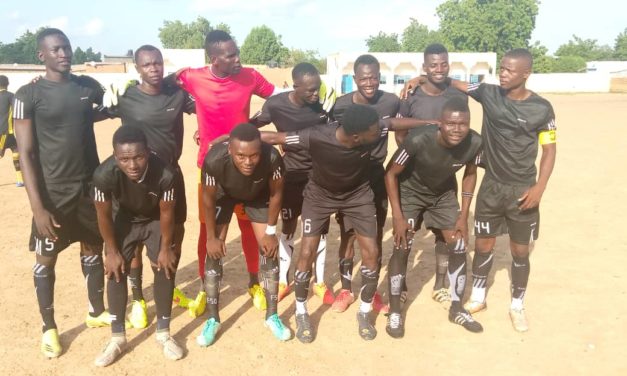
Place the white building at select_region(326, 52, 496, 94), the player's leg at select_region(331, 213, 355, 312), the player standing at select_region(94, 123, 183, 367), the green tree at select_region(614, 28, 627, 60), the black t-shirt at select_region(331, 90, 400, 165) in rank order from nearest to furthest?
the player standing at select_region(94, 123, 183, 367) < the black t-shirt at select_region(331, 90, 400, 165) < the player's leg at select_region(331, 213, 355, 312) < the white building at select_region(326, 52, 496, 94) < the green tree at select_region(614, 28, 627, 60)

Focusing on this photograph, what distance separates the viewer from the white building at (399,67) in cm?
5031

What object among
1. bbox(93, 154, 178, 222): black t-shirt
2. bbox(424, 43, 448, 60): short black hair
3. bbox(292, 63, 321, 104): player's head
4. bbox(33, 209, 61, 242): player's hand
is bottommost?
bbox(33, 209, 61, 242): player's hand

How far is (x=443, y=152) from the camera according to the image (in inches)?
186

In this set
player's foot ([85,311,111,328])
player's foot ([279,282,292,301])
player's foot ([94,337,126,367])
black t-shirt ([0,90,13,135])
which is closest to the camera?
player's foot ([94,337,126,367])

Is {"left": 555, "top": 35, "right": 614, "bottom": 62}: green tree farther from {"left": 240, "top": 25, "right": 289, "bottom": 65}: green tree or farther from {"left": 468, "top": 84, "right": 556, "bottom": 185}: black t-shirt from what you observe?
{"left": 468, "top": 84, "right": 556, "bottom": 185}: black t-shirt

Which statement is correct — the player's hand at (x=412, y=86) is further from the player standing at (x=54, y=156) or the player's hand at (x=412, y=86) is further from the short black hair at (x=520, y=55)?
the player standing at (x=54, y=156)

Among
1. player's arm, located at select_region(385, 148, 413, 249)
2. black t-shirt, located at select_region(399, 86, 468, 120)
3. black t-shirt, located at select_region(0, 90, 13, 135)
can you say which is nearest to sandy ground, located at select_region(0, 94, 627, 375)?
player's arm, located at select_region(385, 148, 413, 249)

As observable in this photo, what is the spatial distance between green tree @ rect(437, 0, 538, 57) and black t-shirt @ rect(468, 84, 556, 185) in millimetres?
70411

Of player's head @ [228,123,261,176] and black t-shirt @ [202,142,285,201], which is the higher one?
player's head @ [228,123,261,176]

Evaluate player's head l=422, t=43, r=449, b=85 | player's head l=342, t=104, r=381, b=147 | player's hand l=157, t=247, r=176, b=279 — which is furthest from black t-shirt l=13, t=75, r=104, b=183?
player's head l=422, t=43, r=449, b=85

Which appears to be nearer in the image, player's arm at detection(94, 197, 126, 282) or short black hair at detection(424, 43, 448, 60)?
player's arm at detection(94, 197, 126, 282)

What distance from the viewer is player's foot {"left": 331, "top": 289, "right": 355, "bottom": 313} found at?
546 cm

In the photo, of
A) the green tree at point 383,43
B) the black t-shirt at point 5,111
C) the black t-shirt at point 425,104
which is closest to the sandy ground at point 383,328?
the black t-shirt at point 425,104

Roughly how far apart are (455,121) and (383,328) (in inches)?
84.0
